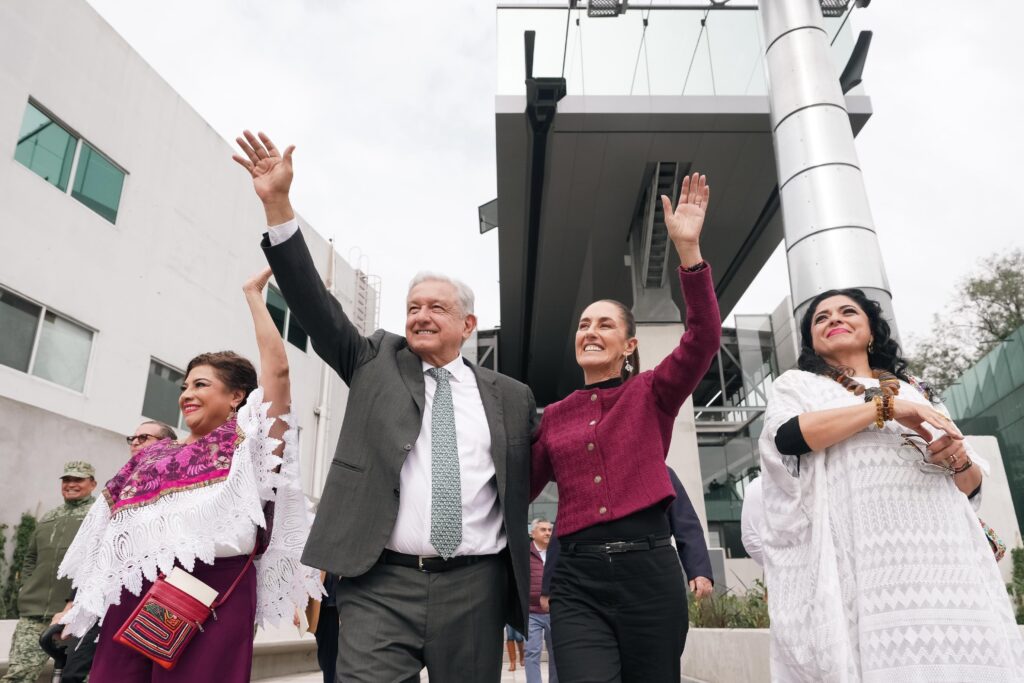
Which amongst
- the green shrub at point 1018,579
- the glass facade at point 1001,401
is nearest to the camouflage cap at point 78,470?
the green shrub at point 1018,579

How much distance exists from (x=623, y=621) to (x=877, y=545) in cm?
87

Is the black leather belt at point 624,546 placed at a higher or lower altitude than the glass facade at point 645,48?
lower

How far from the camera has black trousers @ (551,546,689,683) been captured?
7.73ft

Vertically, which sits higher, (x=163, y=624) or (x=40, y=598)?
(x=40, y=598)

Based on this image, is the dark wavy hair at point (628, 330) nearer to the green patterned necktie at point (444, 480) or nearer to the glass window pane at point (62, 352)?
the green patterned necktie at point (444, 480)

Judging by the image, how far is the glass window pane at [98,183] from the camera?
11.5 m

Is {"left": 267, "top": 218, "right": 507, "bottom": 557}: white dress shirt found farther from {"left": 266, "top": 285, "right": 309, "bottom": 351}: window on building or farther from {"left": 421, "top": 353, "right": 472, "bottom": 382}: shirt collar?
{"left": 266, "top": 285, "right": 309, "bottom": 351}: window on building

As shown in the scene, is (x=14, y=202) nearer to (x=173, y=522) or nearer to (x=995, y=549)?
(x=173, y=522)

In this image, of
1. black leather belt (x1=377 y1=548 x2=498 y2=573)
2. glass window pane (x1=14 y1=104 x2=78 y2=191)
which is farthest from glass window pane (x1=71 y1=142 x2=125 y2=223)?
black leather belt (x1=377 y1=548 x2=498 y2=573)

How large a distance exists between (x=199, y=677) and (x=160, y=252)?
12415 millimetres

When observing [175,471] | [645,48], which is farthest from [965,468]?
[645,48]

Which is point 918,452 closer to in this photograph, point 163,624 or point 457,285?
point 457,285

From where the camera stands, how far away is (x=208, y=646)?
2.45 meters

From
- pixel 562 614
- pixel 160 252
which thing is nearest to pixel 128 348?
pixel 160 252
